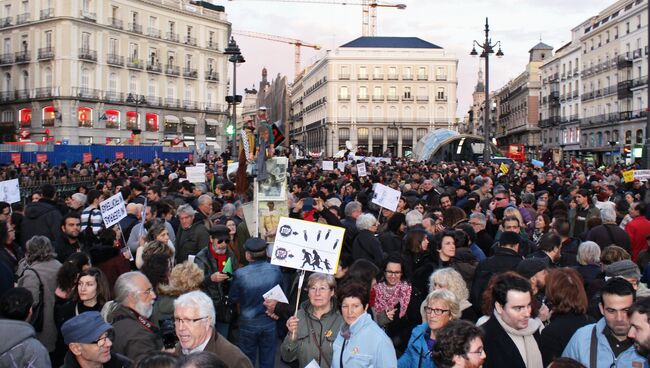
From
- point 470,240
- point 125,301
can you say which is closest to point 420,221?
Answer: point 470,240

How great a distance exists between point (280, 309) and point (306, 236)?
26.9 inches

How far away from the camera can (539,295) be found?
18.0ft

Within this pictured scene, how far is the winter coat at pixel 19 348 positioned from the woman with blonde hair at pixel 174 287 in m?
1.16

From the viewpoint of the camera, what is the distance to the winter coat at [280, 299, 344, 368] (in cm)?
495

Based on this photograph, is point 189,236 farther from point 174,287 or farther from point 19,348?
point 19,348

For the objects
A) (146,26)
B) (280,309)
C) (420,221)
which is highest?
(146,26)

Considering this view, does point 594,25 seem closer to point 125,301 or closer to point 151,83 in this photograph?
point 151,83

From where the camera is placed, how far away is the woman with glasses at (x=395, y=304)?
5.82 metres

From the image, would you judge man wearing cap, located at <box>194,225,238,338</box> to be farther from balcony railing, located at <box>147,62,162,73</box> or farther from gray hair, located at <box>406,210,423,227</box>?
balcony railing, located at <box>147,62,162,73</box>

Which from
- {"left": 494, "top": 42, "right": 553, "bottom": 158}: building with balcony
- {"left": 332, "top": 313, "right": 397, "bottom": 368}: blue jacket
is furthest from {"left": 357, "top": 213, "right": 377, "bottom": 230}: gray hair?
{"left": 494, "top": 42, "right": 553, "bottom": 158}: building with balcony

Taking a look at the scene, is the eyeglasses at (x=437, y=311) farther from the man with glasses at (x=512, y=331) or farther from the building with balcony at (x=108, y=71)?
the building with balcony at (x=108, y=71)

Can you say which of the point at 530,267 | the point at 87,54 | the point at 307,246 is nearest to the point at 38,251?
the point at 307,246

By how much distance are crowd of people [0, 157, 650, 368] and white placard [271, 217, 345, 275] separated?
0.20 m

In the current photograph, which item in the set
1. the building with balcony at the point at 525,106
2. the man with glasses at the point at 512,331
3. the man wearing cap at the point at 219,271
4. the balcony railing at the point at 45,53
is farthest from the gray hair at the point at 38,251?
the building with balcony at the point at 525,106
